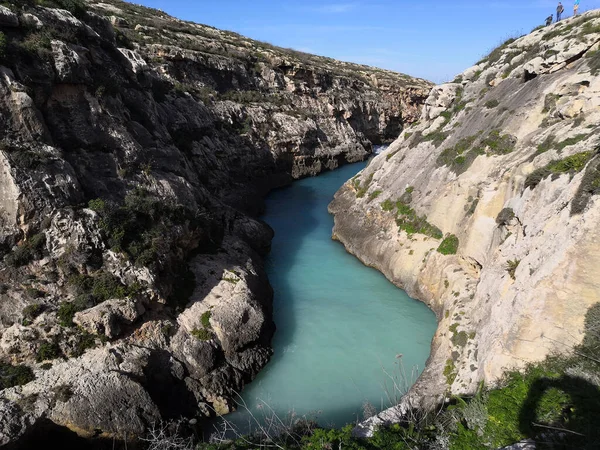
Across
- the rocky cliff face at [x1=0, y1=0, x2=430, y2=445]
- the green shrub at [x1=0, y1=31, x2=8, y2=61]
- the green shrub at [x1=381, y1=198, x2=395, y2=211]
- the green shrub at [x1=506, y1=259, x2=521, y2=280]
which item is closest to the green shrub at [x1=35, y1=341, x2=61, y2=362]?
the rocky cliff face at [x1=0, y1=0, x2=430, y2=445]

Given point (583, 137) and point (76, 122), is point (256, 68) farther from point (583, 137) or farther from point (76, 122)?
point (583, 137)

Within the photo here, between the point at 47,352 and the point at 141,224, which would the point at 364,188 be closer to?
the point at 141,224

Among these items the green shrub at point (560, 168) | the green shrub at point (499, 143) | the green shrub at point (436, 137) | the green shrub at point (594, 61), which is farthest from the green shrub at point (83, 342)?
the green shrub at point (594, 61)

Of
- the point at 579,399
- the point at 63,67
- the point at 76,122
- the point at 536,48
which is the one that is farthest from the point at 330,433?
the point at 536,48

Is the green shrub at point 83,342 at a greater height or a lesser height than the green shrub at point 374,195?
lesser

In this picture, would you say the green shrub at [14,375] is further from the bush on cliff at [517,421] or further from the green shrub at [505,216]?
the green shrub at [505,216]

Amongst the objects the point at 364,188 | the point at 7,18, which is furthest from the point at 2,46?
the point at 364,188
